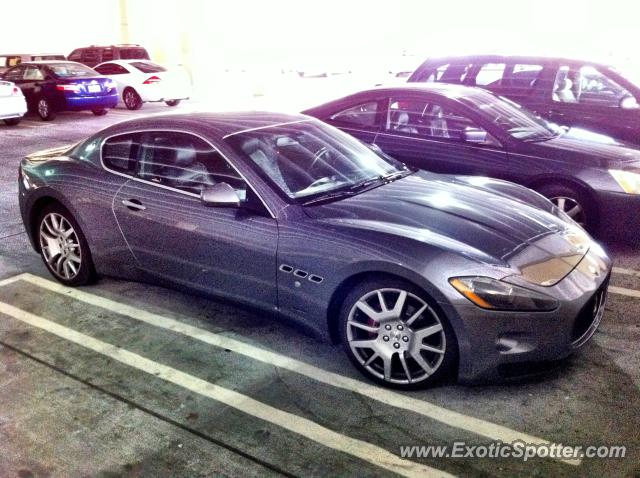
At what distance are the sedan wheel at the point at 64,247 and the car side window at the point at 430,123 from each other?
306cm

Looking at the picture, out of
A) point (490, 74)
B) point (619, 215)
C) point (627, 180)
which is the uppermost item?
point (490, 74)

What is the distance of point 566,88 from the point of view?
286 inches

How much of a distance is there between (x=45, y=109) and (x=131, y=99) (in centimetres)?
250

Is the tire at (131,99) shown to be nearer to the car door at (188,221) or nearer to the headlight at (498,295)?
the car door at (188,221)

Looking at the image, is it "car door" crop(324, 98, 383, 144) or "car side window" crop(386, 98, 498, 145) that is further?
"car door" crop(324, 98, 383, 144)

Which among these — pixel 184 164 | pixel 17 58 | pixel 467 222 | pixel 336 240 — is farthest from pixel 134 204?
pixel 17 58

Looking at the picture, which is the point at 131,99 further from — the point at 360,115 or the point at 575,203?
the point at 575,203

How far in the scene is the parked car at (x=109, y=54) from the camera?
721 inches

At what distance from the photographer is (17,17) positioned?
886 inches

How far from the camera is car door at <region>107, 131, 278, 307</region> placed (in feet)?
11.8

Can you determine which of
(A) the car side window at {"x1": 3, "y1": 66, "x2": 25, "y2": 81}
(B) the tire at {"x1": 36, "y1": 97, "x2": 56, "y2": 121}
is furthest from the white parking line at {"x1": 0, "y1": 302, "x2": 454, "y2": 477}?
(A) the car side window at {"x1": 3, "y1": 66, "x2": 25, "y2": 81}

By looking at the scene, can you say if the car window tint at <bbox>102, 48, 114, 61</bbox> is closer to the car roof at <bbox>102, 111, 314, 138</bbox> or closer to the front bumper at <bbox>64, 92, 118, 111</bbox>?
the front bumper at <bbox>64, 92, 118, 111</bbox>

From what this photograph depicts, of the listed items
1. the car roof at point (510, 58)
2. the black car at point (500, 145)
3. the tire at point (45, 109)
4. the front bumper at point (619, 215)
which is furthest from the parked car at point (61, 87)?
the front bumper at point (619, 215)

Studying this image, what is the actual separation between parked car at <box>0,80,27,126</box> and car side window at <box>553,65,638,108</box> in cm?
1111
